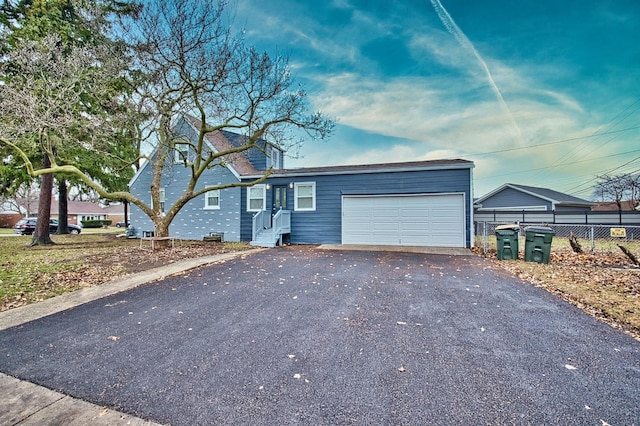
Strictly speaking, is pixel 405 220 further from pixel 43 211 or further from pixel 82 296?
pixel 43 211

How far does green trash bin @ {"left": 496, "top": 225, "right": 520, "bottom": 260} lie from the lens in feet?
28.5

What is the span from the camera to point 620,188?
18.4 m

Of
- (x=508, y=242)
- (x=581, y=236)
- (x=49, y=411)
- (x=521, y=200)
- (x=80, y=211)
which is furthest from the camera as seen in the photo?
(x=80, y=211)

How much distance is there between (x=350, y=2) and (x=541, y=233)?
364 inches

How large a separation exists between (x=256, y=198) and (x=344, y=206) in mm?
4376

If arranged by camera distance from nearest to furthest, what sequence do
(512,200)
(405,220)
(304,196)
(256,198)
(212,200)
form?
1. (405,220)
2. (304,196)
3. (256,198)
4. (212,200)
5. (512,200)

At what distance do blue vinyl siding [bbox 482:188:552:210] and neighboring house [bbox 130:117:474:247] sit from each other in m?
14.2

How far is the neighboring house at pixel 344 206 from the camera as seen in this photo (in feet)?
37.8

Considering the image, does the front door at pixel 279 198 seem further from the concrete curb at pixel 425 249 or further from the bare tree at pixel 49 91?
the bare tree at pixel 49 91

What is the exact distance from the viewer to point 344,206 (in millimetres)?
12797

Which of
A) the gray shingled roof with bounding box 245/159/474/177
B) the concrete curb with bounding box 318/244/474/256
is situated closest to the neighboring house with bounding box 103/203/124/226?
the gray shingled roof with bounding box 245/159/474/177

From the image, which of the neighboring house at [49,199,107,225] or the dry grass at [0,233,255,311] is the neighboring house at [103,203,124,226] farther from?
the dry grass at [0,233,255,311]

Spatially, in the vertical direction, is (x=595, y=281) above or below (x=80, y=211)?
below

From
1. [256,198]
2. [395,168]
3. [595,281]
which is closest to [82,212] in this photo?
[256,198]
